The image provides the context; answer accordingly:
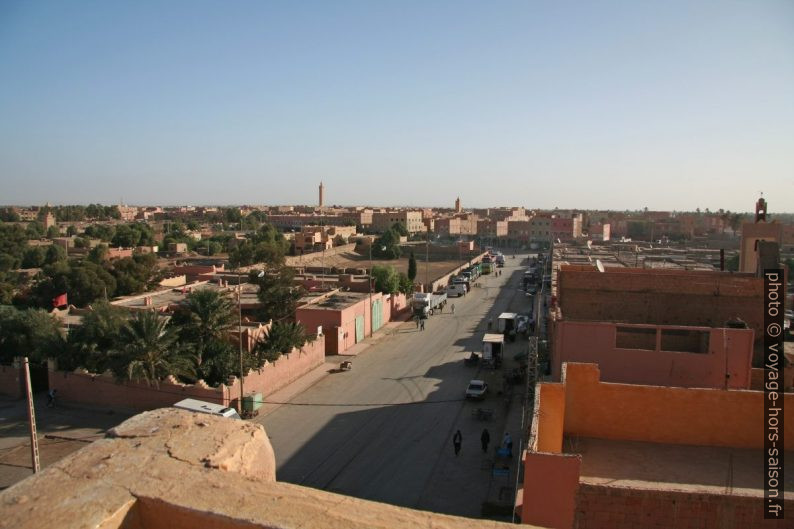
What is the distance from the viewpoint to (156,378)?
15086 mm

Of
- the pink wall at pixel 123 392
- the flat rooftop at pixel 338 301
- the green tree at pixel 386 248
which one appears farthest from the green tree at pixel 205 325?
the green tree at pixel 386 248

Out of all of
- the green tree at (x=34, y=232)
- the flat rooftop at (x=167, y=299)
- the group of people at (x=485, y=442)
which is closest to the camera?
the group of people at (x=485, y=442)

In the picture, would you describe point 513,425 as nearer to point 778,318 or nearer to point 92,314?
point 778,318

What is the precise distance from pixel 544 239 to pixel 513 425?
7268cm

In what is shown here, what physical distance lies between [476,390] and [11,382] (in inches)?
543

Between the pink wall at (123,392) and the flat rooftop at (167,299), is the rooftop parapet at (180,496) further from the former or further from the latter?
the flat rooftop at (167,299)

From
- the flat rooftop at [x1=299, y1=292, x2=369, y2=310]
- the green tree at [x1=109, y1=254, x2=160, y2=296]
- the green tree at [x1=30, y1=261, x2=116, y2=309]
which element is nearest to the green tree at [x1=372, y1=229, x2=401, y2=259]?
the green tree at [x1=109, y1=254, x2=160, y2=296]

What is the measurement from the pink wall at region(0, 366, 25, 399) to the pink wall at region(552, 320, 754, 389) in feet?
50.3

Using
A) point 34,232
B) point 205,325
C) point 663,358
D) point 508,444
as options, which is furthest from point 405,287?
point 34,232

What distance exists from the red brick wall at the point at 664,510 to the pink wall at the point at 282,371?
11.6 metres

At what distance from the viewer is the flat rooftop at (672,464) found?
6867mm

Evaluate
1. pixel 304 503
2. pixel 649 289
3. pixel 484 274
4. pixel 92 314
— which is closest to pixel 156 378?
pixel 92 314

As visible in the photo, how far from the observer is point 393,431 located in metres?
14.8

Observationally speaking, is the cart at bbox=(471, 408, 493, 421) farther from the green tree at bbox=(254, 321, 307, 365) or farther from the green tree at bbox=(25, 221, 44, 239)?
the green tree at bbox=(25, 221, 44, 239)
